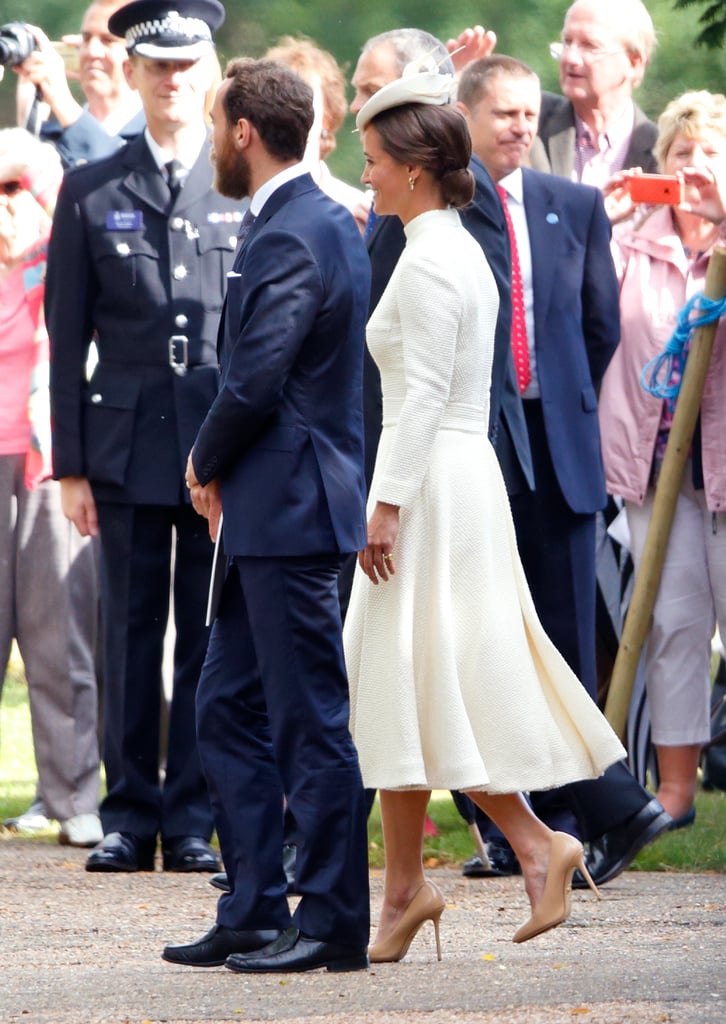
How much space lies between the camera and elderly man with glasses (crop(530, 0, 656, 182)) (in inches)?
295

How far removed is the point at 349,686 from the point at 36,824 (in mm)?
2540

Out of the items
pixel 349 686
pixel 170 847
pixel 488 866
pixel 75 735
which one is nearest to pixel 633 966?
pixel 349 686

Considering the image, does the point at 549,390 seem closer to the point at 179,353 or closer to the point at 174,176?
the point at 179,353

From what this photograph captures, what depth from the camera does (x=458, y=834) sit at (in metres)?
6.98

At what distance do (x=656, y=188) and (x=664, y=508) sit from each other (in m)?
0.96

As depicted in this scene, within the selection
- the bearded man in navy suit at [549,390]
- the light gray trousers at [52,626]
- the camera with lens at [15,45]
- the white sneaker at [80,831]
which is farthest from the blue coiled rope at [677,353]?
the camera with lens at [15,45]

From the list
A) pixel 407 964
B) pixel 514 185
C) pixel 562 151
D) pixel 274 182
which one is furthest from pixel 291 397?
pixel 562 151

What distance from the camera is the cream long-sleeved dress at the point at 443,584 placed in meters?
4.70

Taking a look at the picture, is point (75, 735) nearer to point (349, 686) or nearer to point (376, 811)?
point (376, 811)

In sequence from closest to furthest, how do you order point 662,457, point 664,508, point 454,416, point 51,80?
point 454,416 < point 664,508 < point 662,457 < point 51,80

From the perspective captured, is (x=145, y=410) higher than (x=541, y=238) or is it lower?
lower

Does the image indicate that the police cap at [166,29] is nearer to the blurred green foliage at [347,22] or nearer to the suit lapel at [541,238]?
the suit lapel at [541,238]

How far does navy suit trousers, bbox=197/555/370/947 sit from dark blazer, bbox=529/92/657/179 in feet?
10.5

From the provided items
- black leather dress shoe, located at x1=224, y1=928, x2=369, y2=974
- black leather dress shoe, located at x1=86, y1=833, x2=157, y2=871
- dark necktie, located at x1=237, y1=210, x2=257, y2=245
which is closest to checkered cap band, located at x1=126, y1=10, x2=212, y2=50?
dark necktie, located at x1=237, y1=210, x2=257, y2=245
